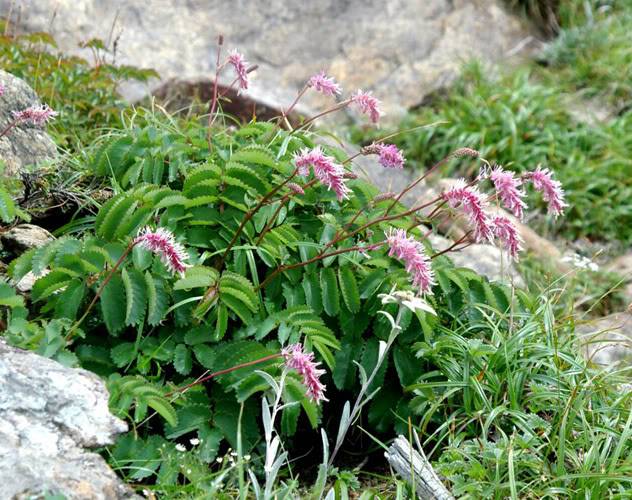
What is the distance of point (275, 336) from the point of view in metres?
3.11

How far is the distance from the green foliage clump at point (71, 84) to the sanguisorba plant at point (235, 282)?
3.32 ft

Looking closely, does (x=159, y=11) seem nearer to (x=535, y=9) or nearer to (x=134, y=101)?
(x=134, y=101)

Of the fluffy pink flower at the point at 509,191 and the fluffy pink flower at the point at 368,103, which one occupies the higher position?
the fluffy pink flower at the point at 368,103

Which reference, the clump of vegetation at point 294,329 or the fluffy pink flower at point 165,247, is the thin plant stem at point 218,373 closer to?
the clump of vegetation at point 294,329

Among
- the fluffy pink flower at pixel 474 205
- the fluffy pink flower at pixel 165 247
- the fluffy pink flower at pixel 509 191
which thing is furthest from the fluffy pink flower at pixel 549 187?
the fluffy pink flower at pixel 165 247

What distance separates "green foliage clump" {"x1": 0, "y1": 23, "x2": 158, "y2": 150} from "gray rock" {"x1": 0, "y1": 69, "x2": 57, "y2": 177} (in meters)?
0.46

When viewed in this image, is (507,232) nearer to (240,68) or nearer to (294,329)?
(294,329)

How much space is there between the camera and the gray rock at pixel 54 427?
2125mm

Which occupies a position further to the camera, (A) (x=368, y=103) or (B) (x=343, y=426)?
(A) (x=368, y=103)

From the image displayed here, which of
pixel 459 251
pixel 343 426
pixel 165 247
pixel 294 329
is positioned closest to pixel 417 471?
pixel 343 426

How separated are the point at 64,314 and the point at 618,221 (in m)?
4.64

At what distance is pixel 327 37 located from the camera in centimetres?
729

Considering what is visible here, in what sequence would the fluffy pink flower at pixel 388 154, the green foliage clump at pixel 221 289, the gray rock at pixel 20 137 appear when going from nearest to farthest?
the green foliage clump at pixel 221 289
the fluffy pink flower at pixel 388 154
the gray rock at pixel 20 137

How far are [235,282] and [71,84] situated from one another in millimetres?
2192
